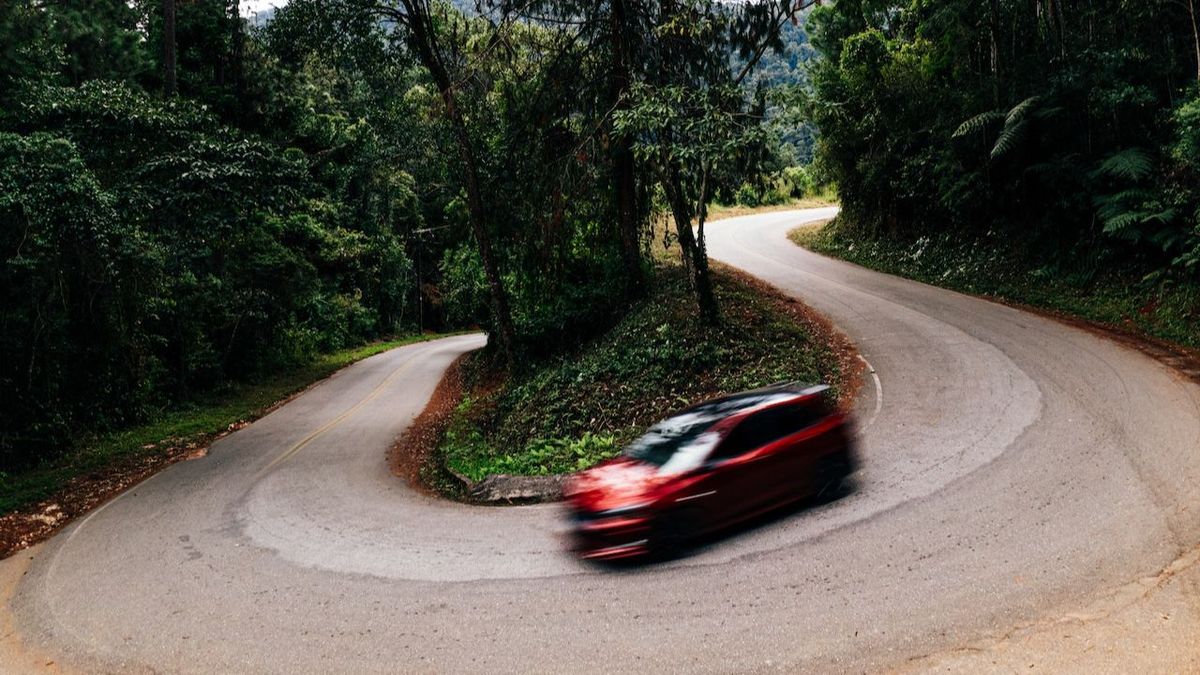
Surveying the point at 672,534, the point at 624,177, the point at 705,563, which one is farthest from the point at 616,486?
the point at 624,177

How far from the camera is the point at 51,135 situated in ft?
42.7

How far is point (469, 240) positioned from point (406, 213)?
943 inches

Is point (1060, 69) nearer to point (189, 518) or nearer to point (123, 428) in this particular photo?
point (189, 518)

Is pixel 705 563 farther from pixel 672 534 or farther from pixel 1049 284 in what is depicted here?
pixel 1049 284

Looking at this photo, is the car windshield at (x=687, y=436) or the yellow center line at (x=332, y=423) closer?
the car windshield at (x=687, y=436)

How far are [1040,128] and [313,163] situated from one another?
71.4 ft

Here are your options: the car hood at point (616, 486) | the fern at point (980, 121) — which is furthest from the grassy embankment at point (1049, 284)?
the car hood at point (616, 486)

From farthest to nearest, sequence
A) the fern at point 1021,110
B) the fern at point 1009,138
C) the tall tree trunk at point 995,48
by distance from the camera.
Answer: the tall tree trunk at point 995,48, the fern at point 1009,138, the fern at point 1021,110

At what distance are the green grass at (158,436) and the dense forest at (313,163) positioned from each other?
620 mm

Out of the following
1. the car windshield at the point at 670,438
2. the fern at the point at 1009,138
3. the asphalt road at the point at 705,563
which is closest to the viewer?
the asphalt road at the point at 705,563

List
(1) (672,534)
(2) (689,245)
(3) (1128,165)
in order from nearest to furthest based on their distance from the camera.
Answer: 1. (1) (672,534)
2. (2) (689,245)
3. (3) (1128,165)

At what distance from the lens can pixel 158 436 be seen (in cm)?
1678

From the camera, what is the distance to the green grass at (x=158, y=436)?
12.7 m

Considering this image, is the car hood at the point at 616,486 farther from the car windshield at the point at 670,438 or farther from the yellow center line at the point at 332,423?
the yellow center line at the point at 332,423
